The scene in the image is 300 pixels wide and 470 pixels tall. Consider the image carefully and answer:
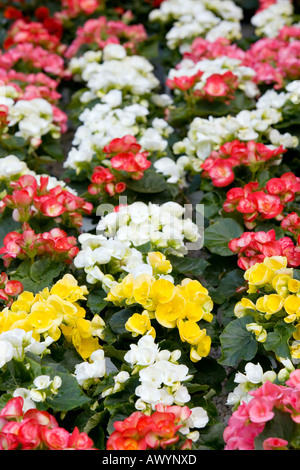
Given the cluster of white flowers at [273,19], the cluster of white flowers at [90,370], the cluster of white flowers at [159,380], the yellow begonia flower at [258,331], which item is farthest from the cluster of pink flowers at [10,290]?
the cluster of white flowers at [273,19]

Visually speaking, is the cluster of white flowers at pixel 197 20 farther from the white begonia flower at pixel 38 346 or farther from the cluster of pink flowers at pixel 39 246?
the white begonia flower at pixel 38 346

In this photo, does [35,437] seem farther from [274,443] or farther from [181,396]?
[274,443]

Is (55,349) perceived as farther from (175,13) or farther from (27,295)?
(175,13)

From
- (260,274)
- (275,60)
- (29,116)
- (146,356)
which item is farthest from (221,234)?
(275,60)

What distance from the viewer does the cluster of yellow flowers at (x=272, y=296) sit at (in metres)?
1.32

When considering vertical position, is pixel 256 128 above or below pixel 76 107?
above

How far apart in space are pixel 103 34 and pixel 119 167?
1.39 m

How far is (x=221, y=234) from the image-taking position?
5.73 feet

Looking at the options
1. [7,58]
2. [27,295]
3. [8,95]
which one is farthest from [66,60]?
[27,295]

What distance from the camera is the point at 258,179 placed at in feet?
6.31

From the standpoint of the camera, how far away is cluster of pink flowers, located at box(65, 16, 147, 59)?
296cm

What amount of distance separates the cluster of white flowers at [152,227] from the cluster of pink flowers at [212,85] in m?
0.74

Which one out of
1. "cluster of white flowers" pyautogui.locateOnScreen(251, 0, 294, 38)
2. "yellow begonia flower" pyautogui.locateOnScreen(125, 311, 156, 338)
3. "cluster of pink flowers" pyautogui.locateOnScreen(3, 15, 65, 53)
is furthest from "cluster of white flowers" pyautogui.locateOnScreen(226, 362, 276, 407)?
"cluster of pink flowers" pyautogui.locateOnScreen(3, 15, 65, 53)
